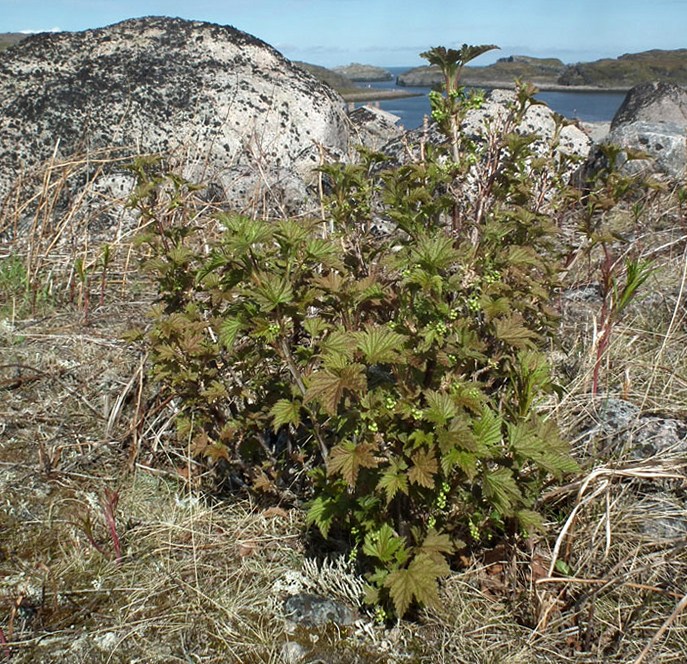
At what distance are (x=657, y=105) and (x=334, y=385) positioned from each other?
817 centimetres

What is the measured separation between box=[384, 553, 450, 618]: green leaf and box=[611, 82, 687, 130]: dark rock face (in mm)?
7659

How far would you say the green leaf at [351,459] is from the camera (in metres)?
1.73

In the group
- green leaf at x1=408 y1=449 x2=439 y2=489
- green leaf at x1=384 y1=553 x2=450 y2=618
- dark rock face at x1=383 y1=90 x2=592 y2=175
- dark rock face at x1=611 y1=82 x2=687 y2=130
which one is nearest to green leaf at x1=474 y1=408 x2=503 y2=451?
green leaf at x1=408 y1=449 x2=439 y2=489

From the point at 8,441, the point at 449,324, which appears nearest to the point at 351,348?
the point at 449,324

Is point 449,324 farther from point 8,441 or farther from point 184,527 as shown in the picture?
point 8,441

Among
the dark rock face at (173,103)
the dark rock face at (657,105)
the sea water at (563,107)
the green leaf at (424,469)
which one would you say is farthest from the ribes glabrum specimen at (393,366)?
the dark rock face at (657,105)

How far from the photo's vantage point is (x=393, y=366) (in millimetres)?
1831

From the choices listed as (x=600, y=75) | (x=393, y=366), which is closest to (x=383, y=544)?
(x=393, y=366)

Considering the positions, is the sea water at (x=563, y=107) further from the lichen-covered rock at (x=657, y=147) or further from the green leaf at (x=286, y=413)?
the green leaf at (x=286, y=413)

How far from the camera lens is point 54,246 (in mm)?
4191

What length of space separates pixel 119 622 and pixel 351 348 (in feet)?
3.62

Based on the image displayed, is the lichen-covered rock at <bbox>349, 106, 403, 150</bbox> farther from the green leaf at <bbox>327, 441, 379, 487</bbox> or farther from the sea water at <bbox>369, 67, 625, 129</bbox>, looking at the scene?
the green leaf at <bbox>327, 441, 379, 487</bbox>

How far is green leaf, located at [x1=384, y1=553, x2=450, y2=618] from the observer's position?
1791 millimetres

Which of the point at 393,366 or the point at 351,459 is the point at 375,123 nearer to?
the point at 393,366
